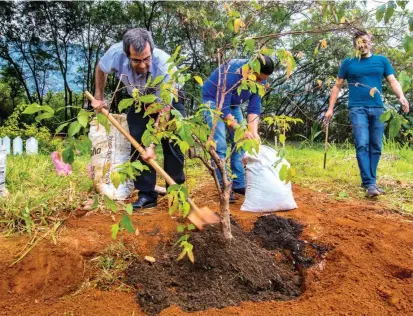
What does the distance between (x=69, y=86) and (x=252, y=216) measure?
807 cm

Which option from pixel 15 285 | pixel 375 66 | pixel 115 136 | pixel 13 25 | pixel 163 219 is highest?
pixel 13 25

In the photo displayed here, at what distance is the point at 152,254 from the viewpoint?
209 centimetres

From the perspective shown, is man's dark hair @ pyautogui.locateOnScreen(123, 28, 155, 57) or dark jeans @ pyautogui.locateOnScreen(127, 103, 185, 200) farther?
dark jeans @ pyautogui.locateOnScreen(127, 103, 185, 200)

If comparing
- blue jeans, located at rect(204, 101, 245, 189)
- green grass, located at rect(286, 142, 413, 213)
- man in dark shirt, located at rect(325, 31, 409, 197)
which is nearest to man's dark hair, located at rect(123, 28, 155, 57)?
blue jeans, located at rect(204, 101, 245, 189)

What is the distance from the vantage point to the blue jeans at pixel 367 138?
3354mm

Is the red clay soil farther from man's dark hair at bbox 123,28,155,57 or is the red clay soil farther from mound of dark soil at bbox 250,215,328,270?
man's dark hair at bbox 123,28,155,57

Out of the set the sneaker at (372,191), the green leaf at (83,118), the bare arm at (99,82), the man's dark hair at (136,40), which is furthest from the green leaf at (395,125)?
the bare arm at (99,82)

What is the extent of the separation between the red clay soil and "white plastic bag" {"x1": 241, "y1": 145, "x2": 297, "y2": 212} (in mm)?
115

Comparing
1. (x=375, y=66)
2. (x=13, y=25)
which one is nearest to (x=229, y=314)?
(x=375, y=66)

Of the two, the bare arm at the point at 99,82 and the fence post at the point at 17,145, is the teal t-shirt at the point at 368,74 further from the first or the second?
the fence post at the point at 17,145

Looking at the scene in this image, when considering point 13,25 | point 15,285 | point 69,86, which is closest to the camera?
point 15,285

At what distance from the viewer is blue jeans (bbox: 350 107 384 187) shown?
335 cm

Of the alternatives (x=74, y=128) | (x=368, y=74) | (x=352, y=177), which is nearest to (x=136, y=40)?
(x=74, y=128)

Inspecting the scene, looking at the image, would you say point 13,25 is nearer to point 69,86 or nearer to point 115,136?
point 69,86
